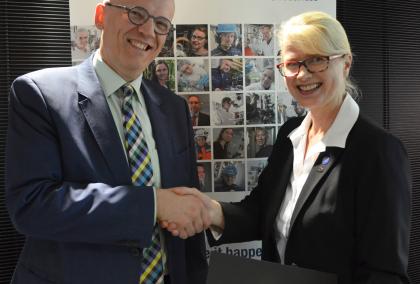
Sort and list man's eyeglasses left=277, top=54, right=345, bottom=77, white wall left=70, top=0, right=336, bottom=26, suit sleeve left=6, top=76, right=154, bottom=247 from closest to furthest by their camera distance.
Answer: suit sleeve left=6, top=76, right=154, bottom=247 < man's eyeglasses left=277, top=54, right=345, bottom=77 < white wall left=70, top=0, right=336, bottom=26

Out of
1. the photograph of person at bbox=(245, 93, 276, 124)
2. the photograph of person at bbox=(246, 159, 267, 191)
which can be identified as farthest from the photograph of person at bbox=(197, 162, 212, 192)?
the photograph of person at bbox=(245, 93, 276, 124)

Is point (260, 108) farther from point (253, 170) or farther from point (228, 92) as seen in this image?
point (253, 170)

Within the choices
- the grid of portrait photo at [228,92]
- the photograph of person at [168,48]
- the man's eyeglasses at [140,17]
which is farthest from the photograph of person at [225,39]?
the man's eyeglasses at [140,17]

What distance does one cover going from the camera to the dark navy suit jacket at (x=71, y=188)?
4.72ft

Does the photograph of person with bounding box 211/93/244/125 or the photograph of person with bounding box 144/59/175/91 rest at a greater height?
the photograph of person with bounding box 144/59/175/91

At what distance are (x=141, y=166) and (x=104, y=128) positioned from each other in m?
0.20

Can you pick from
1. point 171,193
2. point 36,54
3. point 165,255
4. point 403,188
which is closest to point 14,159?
point 171,193

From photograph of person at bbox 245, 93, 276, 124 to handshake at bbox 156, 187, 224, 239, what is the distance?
27.5 inches

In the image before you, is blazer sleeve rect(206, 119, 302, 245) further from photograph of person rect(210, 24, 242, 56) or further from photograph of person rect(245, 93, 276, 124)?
photograph of person rect(210, 24, 242, 56)

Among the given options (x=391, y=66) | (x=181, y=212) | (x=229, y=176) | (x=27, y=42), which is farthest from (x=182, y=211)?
(x=391, y=66)

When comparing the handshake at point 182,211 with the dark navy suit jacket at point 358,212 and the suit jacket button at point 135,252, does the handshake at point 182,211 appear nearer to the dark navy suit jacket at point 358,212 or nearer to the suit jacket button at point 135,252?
the suit jacket button at point 135,252

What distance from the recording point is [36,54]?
2.32 metres

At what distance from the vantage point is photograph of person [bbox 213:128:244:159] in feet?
7.80

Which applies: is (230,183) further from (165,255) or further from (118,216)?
(118,216)
